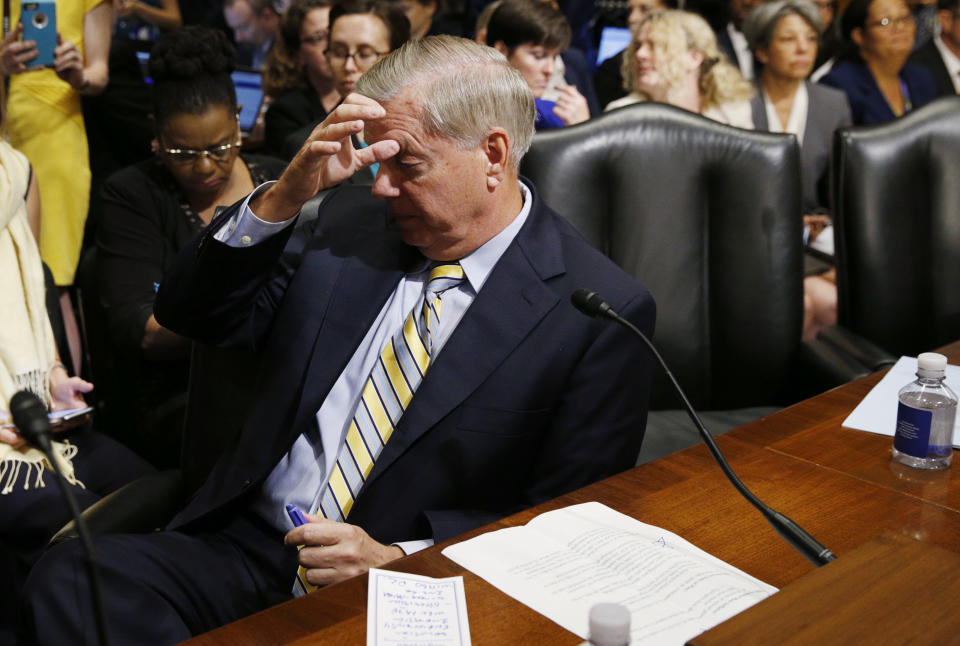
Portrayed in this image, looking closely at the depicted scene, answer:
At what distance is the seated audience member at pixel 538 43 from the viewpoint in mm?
3146

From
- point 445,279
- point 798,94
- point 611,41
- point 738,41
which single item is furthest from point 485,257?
point 611,41

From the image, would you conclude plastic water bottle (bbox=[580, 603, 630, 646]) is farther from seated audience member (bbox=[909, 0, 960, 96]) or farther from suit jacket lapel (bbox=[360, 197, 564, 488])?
seated audience member (bbox=[909, 0, 960, 96])

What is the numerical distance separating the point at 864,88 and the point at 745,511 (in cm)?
345

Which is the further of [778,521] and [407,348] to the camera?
[407,348]

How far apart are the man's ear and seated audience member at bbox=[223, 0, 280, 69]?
113 inches

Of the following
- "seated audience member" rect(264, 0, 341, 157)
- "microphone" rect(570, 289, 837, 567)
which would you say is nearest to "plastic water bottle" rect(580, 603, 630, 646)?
"microphone" rect(570, 289, 837, 567)

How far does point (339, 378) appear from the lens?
1.53 metres

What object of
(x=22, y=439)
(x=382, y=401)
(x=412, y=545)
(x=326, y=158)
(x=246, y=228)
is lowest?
(x=22, y=439)

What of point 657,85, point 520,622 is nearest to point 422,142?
point 520,622

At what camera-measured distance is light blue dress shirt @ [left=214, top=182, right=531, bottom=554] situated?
4.87 feet

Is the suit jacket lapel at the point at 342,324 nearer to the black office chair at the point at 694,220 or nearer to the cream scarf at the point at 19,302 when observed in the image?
the black office chair at the point at 694,220

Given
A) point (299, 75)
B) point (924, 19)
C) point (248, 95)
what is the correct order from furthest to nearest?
1. point (924, 19)
2. point (248, 95)
3. point (299, 75)

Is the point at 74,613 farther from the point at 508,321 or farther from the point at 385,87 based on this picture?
the point at 385,87

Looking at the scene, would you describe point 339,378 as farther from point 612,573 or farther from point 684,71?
point 684,71
